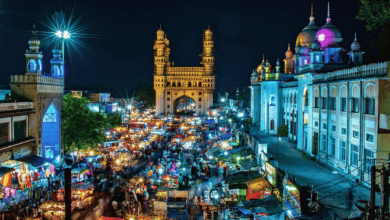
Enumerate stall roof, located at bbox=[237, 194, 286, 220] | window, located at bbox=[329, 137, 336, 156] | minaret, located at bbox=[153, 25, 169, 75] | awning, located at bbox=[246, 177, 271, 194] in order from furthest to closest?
minaret, located at bbox=[153, 25, 169, 75] < window, located at bbox=[329, 137, 336, 156] < awning, located at bbox=[246, 177, 271, 194] < stall roof, located at bbox=[237, 194, 286, 220]

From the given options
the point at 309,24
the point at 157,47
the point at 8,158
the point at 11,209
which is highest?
the point at 157,47

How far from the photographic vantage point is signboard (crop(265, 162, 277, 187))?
43.8ft

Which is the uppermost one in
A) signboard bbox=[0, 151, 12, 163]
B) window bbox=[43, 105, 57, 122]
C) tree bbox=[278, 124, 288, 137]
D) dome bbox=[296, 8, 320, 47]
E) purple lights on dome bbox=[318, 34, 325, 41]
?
dome bbox=[296, 8, 320, 47]

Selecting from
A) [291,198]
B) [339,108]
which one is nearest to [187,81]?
[339,108]

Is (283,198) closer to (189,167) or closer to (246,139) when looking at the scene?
(189,167)

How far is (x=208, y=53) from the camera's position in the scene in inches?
2682

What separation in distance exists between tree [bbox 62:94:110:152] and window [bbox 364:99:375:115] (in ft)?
51.3

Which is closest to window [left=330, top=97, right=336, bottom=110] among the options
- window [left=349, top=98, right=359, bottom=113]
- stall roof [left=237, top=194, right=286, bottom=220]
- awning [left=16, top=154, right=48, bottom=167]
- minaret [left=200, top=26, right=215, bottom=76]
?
window [left=349, top=98, right=359, bottom=113]

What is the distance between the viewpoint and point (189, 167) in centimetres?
1761

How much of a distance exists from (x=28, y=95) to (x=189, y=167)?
9.91 metres

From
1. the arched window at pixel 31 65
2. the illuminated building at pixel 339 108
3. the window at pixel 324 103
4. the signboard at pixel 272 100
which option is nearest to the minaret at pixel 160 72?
the signboard at pixel 272 100

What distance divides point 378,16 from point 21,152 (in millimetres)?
21725

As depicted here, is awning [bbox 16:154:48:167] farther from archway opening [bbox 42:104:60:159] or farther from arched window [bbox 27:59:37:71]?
arched window [bbox 27:59:37:71]

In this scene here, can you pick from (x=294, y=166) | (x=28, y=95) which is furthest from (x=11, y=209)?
(x=294, y=166)
